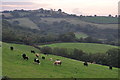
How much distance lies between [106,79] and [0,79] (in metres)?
17.5

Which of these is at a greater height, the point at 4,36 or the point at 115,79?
the point at 4,36

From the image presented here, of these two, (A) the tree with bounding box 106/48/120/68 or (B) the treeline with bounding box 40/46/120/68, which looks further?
(B) the treeline with bounding box 40/46/120/68

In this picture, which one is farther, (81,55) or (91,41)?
(91,41)

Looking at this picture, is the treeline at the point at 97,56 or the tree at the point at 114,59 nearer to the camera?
the tree at the point at 114,59

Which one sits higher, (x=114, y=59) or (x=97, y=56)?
(x=97, y=56)

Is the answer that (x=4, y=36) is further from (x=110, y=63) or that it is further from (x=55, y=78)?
(x=55, y=78)

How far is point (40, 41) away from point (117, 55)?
56485 millimetres

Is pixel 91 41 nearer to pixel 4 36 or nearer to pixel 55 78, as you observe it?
pixel 4 36

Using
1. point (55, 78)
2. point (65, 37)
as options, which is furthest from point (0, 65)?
point (65, 37)

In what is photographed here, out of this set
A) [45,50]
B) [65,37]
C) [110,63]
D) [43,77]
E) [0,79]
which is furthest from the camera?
[65,37]

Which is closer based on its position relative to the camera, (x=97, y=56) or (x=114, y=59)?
(x=114, y=59)

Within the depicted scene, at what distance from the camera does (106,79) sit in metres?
34.0

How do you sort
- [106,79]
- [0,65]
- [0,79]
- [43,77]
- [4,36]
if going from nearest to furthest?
[0,79] → [43,77] → [0,65] → [106,79] → [4,36]

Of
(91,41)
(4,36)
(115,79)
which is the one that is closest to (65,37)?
(91,41)
